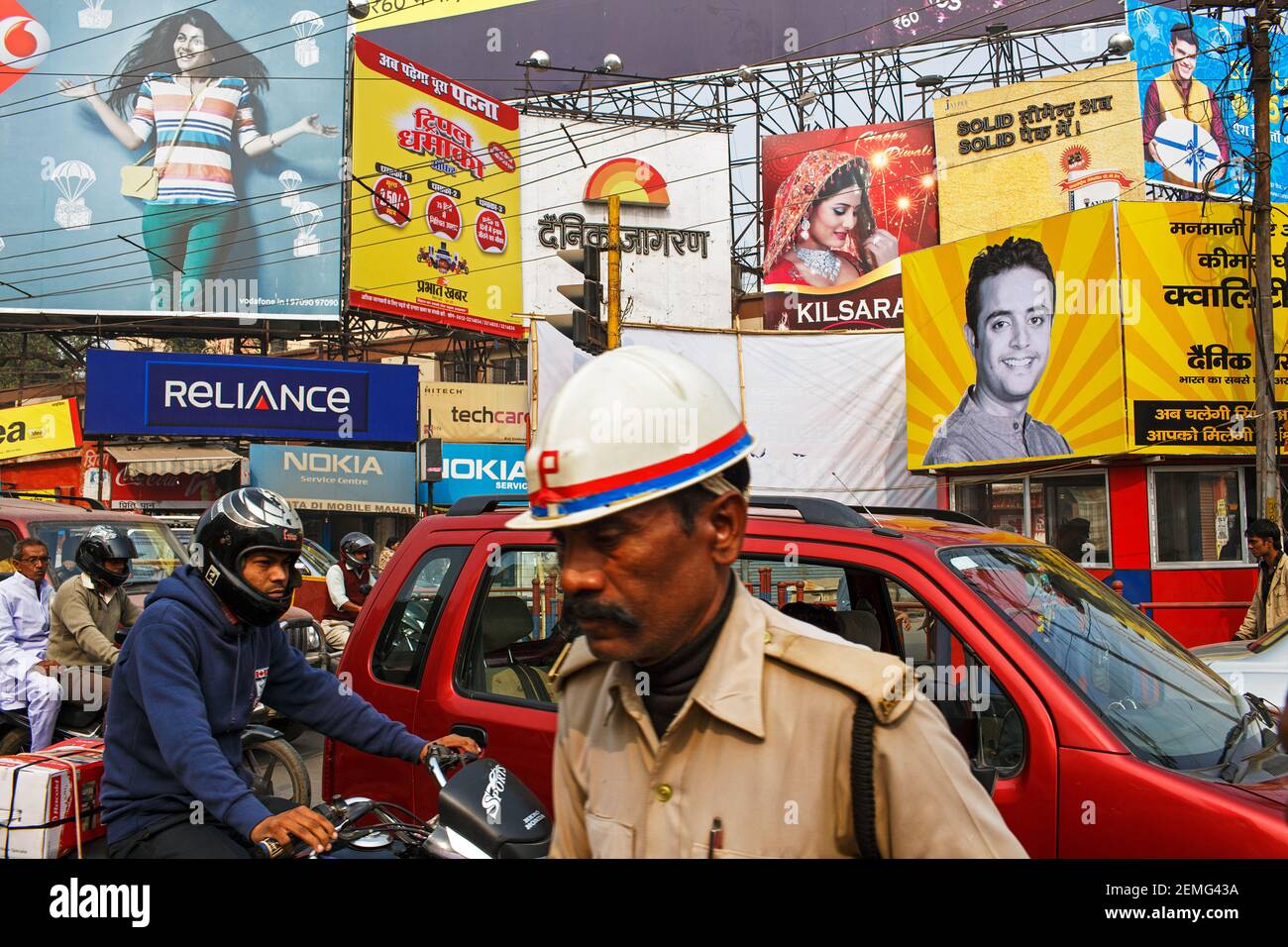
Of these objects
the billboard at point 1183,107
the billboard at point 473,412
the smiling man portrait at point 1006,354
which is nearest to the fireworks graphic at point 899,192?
the billboard at point 1183,107

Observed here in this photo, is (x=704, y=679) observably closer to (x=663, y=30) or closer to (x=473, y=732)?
(x=473, y=732)

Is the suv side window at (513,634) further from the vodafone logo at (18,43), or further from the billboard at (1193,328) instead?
the vodafone logo at (18,43)

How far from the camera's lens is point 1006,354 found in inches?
666

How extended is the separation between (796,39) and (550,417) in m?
34.6

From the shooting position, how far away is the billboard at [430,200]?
93.6ft

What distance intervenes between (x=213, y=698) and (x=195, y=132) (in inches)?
1184

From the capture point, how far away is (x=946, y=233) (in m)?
28.9

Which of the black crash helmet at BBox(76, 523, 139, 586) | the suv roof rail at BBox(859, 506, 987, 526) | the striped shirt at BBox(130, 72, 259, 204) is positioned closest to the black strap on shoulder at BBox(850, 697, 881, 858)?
the suv roof rail at BBox(859, 506, 987, 526)

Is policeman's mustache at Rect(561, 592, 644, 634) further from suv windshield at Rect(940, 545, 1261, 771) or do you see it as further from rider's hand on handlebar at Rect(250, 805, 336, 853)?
suv windshield at Rect(940, 545, 1261, 771)

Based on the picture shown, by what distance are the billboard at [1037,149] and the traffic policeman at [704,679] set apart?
2857cm

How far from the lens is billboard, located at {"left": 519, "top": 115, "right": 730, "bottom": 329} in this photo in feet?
103

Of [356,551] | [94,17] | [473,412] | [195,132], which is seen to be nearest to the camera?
[356,551]

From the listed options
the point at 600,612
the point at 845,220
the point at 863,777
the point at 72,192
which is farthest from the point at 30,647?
the point at 845,220

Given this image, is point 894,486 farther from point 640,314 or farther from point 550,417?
point 550,417
